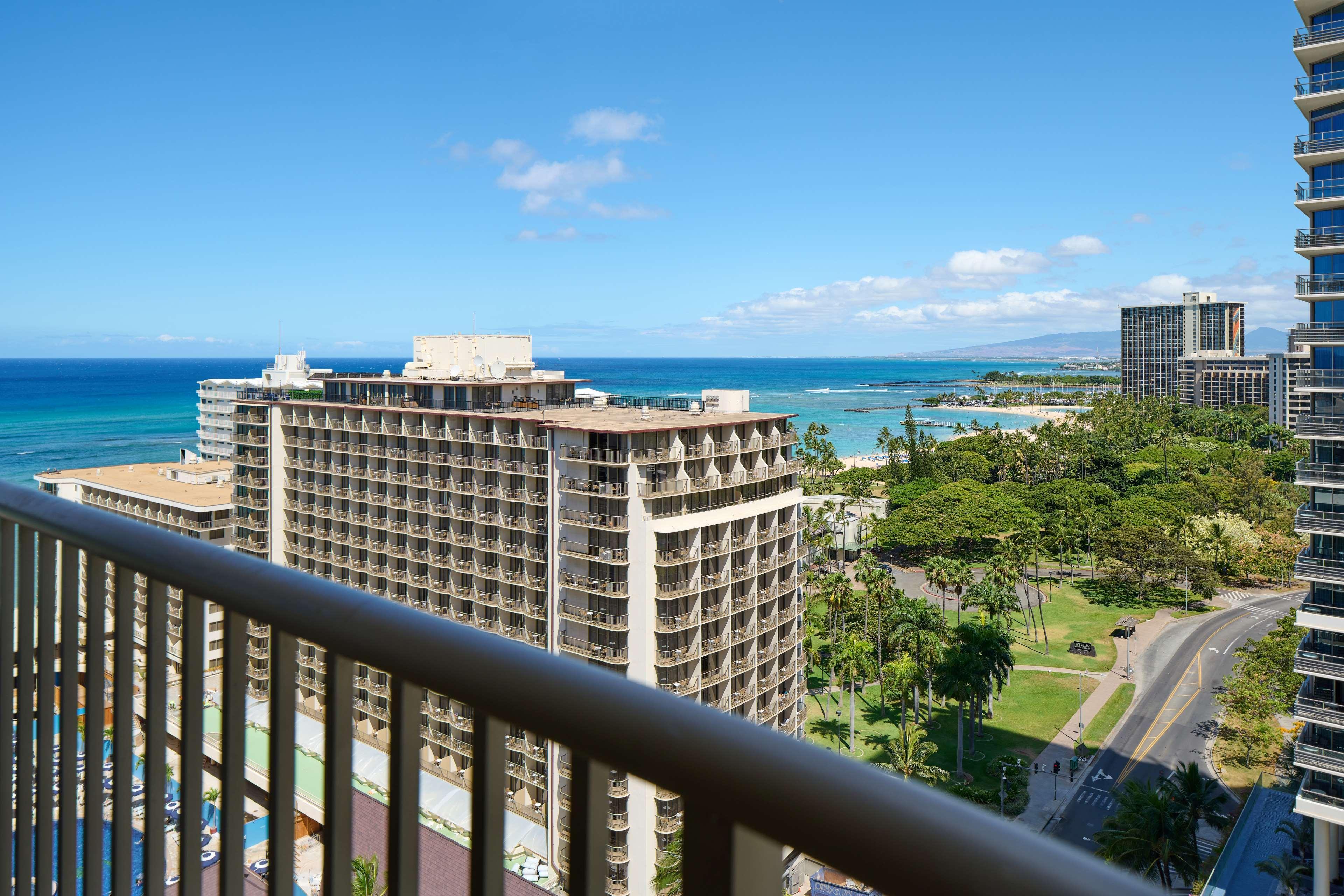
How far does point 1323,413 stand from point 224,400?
63.7 meters

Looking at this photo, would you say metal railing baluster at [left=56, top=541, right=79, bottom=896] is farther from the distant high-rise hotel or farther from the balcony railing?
the distant high-rise hotel

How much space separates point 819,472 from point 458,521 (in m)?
44.1

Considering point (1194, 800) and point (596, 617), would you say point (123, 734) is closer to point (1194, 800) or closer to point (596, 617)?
point (596, 617)

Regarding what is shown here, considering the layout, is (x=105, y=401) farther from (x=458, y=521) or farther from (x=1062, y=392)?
(x=1062, y=392)

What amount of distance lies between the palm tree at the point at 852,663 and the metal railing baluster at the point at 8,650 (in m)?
25.0

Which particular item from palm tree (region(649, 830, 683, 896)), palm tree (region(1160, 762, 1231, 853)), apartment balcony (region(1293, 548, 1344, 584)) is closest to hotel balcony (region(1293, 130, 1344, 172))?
apartment balcony (region(1293, 548, 1344, 584))

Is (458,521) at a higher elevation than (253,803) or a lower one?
lower

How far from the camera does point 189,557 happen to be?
4.21 ft

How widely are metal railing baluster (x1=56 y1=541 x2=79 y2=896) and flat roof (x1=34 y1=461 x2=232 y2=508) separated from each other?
33738mm

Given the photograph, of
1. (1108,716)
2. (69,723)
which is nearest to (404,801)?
(69,723)

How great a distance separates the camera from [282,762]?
3.79 feet

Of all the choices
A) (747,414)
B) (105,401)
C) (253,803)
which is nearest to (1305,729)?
(747,414)

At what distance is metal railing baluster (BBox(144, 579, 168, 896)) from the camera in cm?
142

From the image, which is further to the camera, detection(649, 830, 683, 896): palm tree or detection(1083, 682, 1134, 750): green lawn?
detection(1083, 682, 1134, 750): green lawn
